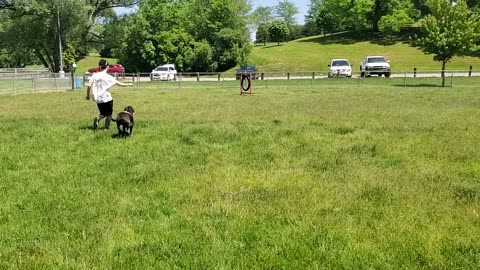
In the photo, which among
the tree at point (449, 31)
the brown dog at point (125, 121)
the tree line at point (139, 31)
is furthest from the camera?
the tree line at point (139, 31)

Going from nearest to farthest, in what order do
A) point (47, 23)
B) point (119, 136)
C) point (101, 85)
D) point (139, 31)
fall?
1. point (119, 136)
2. point (101, 85)
3. point (47, 23)
4. point (139, 31)

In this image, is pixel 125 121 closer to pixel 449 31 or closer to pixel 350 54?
pixel 449 31

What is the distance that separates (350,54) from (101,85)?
6540 cm

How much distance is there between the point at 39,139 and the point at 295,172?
224 inches

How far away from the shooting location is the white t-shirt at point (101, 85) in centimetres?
1012

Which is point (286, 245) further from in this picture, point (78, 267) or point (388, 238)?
point (78, 267)

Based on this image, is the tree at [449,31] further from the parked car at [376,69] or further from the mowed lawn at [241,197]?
the mowed lawn at [241,197]

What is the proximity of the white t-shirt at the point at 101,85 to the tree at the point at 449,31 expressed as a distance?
78.0 ft

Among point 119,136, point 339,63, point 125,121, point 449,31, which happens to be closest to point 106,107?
point 119,136

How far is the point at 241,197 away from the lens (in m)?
5.70

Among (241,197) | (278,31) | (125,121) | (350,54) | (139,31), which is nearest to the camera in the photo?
(241,197)

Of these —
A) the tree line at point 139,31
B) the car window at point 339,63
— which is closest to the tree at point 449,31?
the car window at point 339,63

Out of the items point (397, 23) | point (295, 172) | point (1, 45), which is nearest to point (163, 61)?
point (1, 45)

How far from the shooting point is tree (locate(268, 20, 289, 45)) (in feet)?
329
